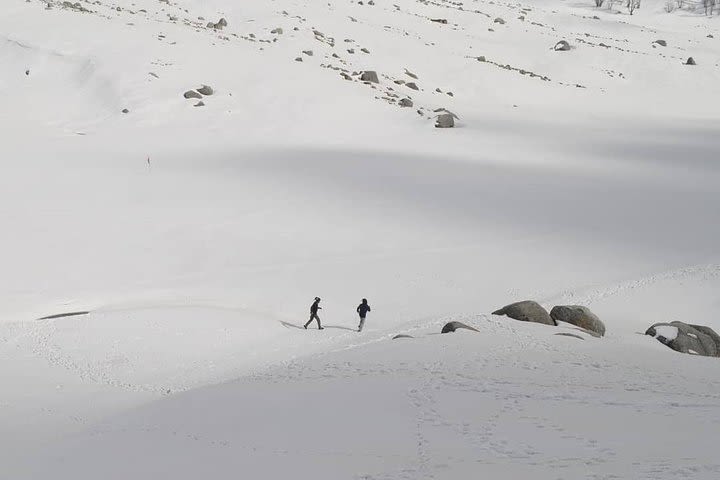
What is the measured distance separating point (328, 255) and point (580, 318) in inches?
298

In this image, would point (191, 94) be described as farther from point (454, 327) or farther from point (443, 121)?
point (454, 327)

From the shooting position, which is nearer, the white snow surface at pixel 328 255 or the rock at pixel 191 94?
the white snow surface at pixel 328 255

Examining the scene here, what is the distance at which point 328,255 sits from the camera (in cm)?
1838

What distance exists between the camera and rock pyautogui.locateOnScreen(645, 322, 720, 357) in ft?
40.4

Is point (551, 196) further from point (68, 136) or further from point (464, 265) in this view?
point (68, 136)

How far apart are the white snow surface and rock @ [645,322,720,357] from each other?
31.3 inches

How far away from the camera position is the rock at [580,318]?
12992 millimetres

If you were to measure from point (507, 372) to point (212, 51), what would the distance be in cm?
3253

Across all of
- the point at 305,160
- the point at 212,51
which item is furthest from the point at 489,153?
the point at 212,51

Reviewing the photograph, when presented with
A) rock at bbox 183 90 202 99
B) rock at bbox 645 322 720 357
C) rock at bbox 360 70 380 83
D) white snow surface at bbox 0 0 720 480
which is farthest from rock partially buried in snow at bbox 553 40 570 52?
rock at bbox 645 322 720 357

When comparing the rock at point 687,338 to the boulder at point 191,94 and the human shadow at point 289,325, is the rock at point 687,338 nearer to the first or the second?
the human shadow at point 289,325

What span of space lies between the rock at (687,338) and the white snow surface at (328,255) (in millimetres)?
795

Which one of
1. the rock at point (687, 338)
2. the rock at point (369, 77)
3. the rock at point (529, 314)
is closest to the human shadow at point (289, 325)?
the rock at point (529, 314)

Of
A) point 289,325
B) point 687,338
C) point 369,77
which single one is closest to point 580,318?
point 687,338
